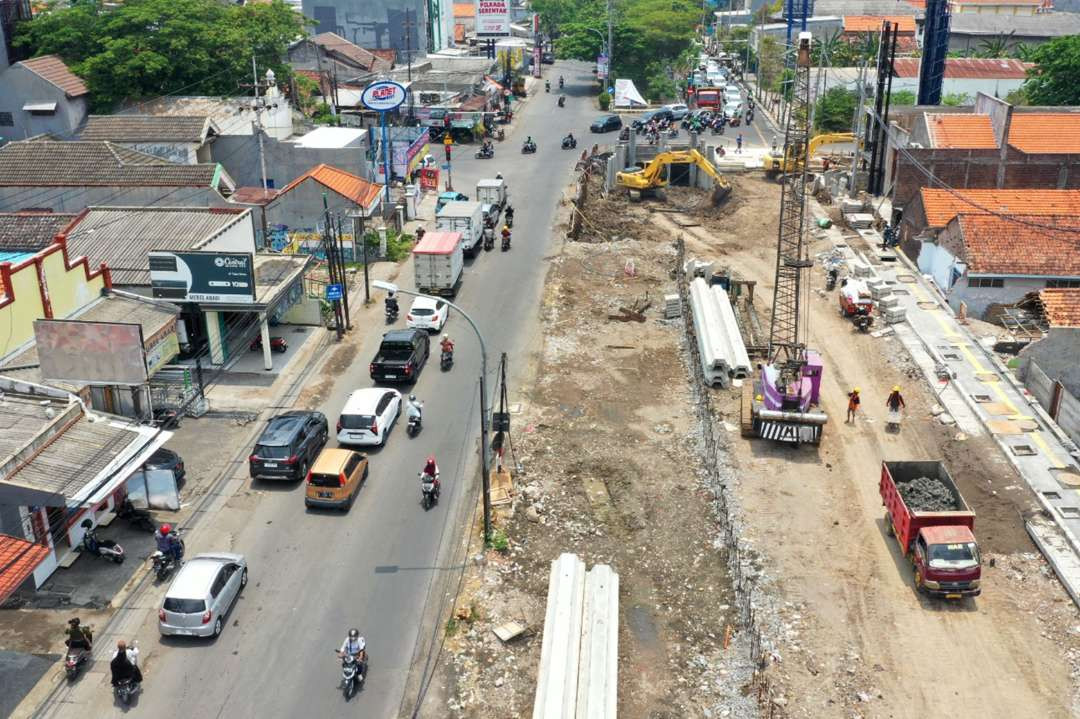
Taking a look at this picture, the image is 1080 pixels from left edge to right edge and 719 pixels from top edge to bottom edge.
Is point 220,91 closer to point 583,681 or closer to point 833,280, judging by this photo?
point 833,280

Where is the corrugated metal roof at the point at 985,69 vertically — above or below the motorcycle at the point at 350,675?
above

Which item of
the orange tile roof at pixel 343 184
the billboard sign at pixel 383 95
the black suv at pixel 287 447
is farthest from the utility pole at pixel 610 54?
the black suv at pixel 287 447

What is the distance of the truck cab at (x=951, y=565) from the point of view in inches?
1019

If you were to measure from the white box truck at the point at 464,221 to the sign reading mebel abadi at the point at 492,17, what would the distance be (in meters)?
74.6

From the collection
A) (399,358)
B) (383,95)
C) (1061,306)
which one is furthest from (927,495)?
(383,95)

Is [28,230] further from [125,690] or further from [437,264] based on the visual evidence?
[125,690]

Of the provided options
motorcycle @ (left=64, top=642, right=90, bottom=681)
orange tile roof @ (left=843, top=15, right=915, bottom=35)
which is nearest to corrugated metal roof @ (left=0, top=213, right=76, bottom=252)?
motorcycle @ (left=64, top=642, right=90, bottom=681)

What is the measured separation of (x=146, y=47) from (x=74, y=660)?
6034 centimetres

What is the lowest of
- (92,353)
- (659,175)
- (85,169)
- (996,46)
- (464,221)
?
Result: (659,175)

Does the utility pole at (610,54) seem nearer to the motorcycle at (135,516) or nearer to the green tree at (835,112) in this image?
the green tree at (835,112)

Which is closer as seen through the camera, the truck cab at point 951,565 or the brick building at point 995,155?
the truck cab at point 951,565

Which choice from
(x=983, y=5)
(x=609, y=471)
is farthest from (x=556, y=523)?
(x=983, y=5)

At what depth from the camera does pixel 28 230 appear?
4262 cm

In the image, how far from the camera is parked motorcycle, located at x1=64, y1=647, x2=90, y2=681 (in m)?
23.2
